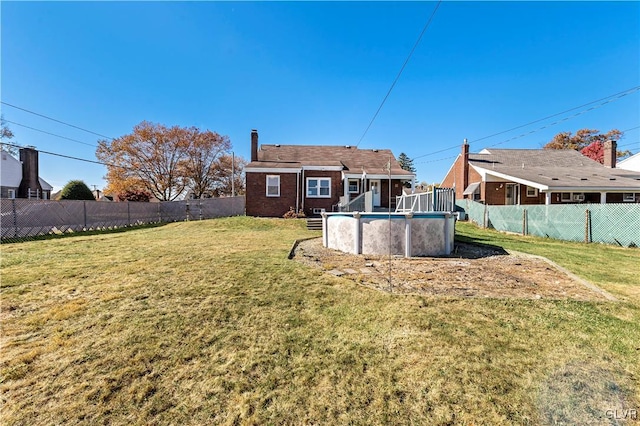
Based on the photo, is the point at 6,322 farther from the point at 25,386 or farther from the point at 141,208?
the point at 141,208

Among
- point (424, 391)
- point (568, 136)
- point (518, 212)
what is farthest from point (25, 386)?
point (568, 136)

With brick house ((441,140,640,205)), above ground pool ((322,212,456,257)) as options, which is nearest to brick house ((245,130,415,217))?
brick house ((441,140,640,205))

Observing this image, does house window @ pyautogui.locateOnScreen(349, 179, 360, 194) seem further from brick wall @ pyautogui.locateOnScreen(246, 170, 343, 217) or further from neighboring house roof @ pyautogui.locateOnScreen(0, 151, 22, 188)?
neighboring house roof @ pyautogui.locateOnScreen(0, 151, 22, 188)

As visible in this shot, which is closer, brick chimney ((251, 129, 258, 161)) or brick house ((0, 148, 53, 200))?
brick chimney ((251, 129, 258, 161))

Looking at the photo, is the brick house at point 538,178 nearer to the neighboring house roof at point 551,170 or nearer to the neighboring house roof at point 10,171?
the neighboring house roof at point 551,170

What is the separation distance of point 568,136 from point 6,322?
53575mm

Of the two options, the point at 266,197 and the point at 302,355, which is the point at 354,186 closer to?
the point at 266,197

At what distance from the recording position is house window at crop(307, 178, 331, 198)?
1886 centimetres

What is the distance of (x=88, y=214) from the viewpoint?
627 inches

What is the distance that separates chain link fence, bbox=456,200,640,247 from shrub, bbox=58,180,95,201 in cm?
3343

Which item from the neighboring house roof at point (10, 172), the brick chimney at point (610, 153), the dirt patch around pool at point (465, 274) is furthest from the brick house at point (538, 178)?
the neighboring house roof at point (10, 172)

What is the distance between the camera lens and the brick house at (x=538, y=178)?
16797 mm

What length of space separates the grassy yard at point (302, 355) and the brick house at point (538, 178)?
635 inches

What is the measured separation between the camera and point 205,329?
128 inches
